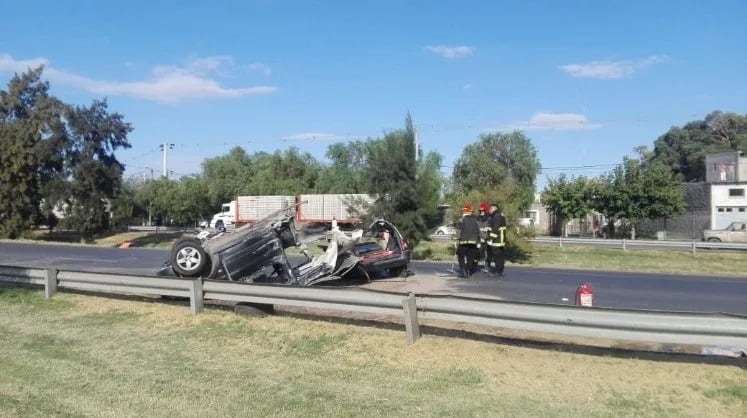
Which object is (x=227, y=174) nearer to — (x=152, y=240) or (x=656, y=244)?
(x=152, y=240)

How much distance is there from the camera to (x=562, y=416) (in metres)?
5.23

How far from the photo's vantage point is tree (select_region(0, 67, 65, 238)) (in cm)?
4062

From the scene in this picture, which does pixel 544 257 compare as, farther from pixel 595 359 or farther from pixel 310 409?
pixel 310 409

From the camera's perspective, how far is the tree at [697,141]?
81312 millimetres

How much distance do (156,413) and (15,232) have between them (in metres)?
41.3

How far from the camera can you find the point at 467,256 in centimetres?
1585

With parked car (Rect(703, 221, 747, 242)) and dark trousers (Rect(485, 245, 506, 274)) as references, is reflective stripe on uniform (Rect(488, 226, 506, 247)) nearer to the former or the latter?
dark trousers (Rect(485, 245, 506, 274))

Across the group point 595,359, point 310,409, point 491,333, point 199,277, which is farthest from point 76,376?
point 595,359

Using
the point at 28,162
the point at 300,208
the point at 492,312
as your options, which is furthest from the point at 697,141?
the point at 492,312

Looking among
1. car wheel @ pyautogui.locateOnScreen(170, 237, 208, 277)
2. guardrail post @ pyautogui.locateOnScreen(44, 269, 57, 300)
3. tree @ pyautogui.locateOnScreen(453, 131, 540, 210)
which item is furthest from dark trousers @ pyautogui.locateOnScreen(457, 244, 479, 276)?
tree @ pyautogui.locateOnScreen(453, 131, 540, 210)

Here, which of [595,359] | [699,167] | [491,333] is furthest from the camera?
[699,167]

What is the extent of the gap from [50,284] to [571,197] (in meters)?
35.0

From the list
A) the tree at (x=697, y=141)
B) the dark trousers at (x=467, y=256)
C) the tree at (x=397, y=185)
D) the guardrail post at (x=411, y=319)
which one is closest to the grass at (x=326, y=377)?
the guardrail post at (x=411, y=319)

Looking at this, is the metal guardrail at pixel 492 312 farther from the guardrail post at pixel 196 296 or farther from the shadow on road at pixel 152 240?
the shadow on road at pixel 152 240
